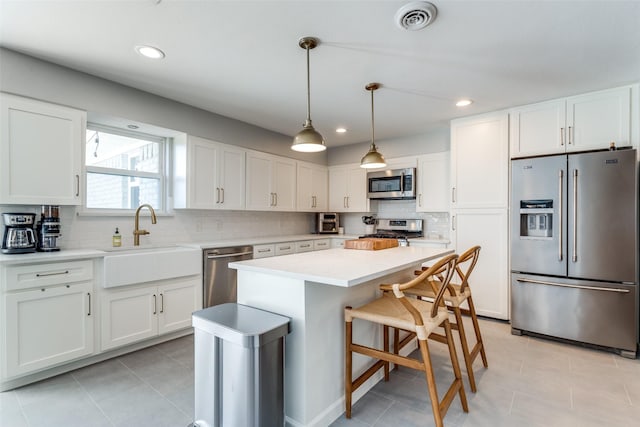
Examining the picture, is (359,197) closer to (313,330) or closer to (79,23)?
(313,330)

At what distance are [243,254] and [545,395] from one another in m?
2.99

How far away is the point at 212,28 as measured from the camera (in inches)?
80.7

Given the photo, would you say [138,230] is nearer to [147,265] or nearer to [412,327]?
[147,265]

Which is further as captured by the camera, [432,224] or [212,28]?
[432,224]

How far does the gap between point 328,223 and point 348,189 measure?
0.67m

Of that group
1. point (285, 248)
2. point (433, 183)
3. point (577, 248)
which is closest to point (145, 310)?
point (285, 248)

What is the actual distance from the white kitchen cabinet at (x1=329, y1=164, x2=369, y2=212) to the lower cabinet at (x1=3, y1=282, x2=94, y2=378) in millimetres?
3651

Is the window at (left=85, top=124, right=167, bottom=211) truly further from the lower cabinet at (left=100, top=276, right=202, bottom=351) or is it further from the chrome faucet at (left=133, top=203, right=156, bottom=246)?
the lower cabinet at (left=100, top=276, right=202, bottom=351)

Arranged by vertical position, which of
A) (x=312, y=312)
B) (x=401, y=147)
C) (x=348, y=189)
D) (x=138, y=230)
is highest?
(x=401, y=147)

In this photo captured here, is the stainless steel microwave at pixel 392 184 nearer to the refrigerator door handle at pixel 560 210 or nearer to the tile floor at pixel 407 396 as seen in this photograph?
the refrigerator door handle at pixel 560 210

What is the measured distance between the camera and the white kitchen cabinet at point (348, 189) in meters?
5.09

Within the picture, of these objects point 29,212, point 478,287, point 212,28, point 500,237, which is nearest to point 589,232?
point 500,237

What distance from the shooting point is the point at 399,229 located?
4812 mm

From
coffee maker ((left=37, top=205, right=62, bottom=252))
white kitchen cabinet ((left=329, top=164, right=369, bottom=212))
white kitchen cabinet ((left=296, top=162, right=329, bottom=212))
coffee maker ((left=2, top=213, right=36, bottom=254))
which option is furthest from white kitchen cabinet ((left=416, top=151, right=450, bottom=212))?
coffee maker ((left=2, top=213, right=36, bottom=254))
